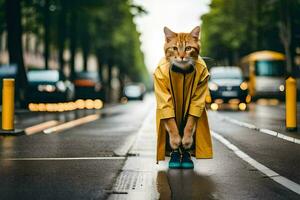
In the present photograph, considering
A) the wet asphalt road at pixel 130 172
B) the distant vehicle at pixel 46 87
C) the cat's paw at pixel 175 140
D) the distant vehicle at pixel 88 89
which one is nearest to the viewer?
the wet asphalt road at pixel 130 172

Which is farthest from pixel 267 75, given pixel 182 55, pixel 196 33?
pixel 182 55

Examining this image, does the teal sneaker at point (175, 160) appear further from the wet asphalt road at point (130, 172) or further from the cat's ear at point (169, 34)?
the cat's ear at point (169, 34)

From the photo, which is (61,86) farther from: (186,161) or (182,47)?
(182,47)

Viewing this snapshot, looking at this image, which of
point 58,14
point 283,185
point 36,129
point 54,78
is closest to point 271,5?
point 58,14

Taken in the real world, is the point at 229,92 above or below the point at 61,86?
below

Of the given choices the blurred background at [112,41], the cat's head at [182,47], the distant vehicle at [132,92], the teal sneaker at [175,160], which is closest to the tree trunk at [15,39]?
the blurred background at [112,41]

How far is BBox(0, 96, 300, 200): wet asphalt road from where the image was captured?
576 centimetres

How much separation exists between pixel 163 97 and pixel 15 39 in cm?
2080

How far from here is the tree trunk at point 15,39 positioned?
87.6 ft

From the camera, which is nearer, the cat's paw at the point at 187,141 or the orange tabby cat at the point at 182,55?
the orange tabby cat at the point at 182,55

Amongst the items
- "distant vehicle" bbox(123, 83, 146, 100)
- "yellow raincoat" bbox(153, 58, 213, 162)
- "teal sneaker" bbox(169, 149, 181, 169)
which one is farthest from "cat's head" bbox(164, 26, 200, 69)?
"distant vehicle" bbox(123, 83, 146, 100)

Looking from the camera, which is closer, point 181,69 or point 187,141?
Answer: point 181,69

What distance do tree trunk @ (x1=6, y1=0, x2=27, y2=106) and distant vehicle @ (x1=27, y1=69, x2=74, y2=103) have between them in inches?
15.5

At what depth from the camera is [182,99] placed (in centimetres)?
729
